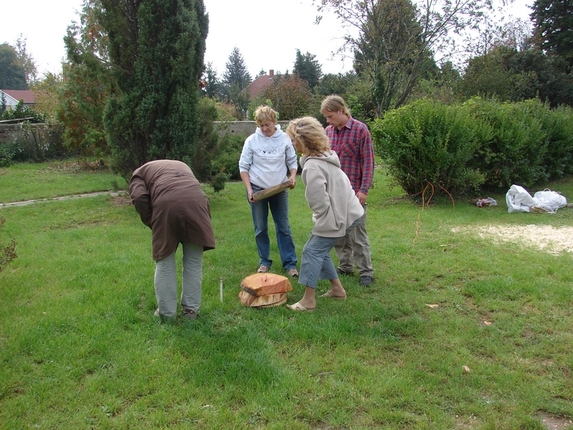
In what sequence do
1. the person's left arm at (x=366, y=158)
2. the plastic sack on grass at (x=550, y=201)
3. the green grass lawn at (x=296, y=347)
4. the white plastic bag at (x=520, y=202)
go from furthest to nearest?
the white plastic bag at (x=520, y=202)
the plastic sack on grass at (x=550, y=201)
the person's left arm at (x=366, y=158)
the green grass lawn at (x=296, y=347)

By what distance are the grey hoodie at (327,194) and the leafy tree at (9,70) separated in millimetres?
79996

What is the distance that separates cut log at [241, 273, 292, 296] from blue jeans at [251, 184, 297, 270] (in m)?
0.84

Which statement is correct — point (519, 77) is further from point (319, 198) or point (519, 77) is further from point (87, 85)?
point (319, 198)

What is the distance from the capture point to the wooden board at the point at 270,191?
16.0 feet

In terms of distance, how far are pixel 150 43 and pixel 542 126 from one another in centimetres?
916

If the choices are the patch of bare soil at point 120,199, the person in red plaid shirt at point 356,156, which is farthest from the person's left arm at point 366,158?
the patch of bare soil at point 120,199

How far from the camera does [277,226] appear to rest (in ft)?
17.9

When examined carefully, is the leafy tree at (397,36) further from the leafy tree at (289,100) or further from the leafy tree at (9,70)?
the leafy tree at (9,70)

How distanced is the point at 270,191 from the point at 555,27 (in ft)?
109

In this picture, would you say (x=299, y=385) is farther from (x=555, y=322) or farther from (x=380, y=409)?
(x=555, y=322)

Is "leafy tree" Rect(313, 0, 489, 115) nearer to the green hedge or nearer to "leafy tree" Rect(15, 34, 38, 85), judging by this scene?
the green hedge

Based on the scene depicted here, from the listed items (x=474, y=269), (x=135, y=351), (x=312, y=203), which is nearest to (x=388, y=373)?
(x=312, y=203)

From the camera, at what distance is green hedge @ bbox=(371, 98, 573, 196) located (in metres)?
9.48

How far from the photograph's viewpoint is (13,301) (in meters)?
4.65
